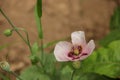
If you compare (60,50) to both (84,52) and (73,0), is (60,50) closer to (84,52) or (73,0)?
(84,52)

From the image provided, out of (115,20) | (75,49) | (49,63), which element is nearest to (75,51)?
(75,49)

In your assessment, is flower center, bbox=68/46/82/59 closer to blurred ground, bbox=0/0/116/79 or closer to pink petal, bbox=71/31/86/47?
pink petal, bbox=71/31/86/47

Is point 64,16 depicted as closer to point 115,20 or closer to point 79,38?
point 115,20

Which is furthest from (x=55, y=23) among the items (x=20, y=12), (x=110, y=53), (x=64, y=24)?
(x=110, y=53)

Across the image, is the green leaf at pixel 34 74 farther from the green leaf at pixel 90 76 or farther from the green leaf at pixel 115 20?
the green leaf at pixel 115 20

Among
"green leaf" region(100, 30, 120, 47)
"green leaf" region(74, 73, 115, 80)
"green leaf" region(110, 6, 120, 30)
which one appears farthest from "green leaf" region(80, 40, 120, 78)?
"green leaf" region(110, 6, 120, 30)

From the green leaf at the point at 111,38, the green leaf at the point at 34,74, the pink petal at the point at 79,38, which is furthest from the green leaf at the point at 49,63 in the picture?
the green leaf at the point at 111,38

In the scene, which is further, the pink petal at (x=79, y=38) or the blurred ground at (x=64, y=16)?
the blurred ground at (x=64, y=16)
